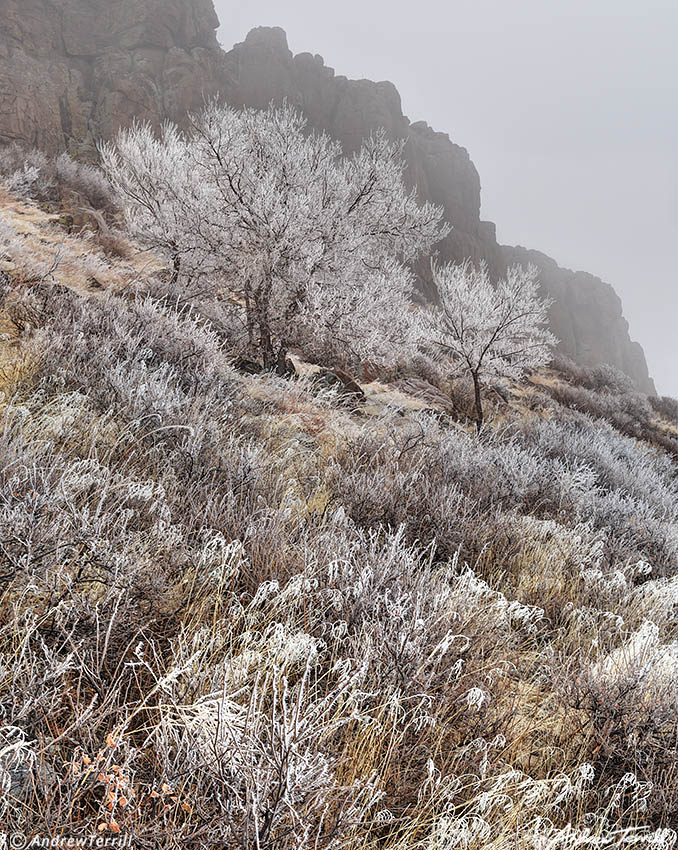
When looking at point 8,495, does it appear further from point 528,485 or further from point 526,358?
point 526,358

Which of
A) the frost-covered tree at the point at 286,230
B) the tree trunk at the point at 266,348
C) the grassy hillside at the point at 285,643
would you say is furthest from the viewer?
the tree trunk at the point at 266,348

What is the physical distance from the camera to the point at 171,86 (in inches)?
1474

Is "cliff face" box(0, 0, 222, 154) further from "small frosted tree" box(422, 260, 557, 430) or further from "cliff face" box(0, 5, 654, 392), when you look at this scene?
"small frosted tree" box(422, 260, 557, 430)

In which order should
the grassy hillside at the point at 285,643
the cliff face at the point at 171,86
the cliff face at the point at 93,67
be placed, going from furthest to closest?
the cliff face at the point at 171,86 < the cliff face at the point at 93,67 < the grassy hillside at the point at 285,643

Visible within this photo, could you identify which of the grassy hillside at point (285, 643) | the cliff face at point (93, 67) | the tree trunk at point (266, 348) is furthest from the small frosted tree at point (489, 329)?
the cliff face at point (93, 67)

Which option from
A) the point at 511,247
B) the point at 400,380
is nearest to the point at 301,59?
the point at 511,247

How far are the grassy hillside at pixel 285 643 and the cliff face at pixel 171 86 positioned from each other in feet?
129

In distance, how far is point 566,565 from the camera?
10.2 ft

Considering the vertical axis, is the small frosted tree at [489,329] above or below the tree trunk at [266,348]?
above

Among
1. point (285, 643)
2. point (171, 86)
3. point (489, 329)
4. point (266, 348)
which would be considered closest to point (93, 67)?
point (171, 86)

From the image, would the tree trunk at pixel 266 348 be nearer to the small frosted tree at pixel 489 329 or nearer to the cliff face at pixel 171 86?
the small frosted tree at pixel 489 329

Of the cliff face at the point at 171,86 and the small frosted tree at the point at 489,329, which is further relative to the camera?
the cliff face at the point at 171,86

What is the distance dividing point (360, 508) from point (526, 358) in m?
9.59

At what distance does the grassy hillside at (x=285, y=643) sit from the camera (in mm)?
938
